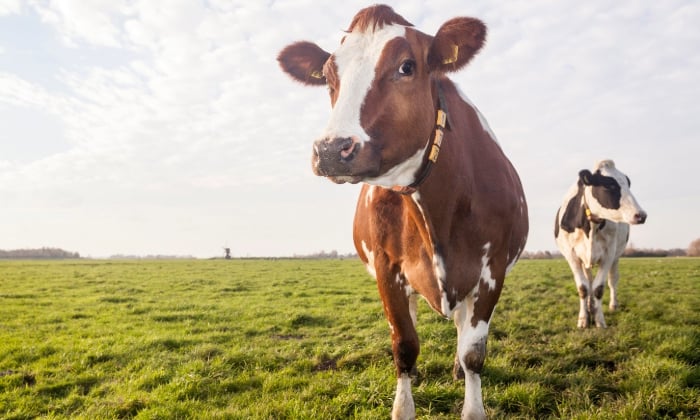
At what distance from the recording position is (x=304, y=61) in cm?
372

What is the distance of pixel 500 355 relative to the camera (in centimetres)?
580

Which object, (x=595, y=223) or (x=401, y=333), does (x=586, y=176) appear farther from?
(x=401, y=333)

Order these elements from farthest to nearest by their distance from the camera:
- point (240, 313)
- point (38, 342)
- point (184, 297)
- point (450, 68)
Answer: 1. point (184, 297)
2. point (240, 313)
3. point (38, 342)
4. point (450, 68)

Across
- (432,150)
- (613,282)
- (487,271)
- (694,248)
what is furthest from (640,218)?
(694,248)

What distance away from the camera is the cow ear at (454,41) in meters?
2.93

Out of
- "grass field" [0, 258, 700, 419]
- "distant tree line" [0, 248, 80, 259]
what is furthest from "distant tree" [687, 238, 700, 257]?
"distant tree line" [0, 248, 80, 259]

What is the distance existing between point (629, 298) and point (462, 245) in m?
9.68

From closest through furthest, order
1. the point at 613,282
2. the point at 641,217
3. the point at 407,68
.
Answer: the point at 407,68, the point at 641,217, the point at 613,282

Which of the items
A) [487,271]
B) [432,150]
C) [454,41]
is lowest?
[487,271]

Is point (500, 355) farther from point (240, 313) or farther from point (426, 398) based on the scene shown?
point (240, 313)

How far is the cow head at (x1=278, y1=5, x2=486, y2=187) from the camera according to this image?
2.44 metres

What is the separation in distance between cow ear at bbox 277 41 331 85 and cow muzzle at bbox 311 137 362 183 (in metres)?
1.47

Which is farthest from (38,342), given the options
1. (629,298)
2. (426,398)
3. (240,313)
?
(629,298)

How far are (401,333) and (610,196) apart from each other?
5819 mm
